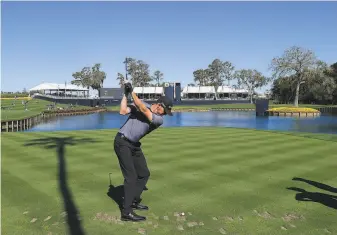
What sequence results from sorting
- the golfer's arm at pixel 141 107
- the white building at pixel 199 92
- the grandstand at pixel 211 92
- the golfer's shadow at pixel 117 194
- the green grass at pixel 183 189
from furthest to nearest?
the white building at pixel 199 92 < the grandstand at pixel 211 92 < the golfer's shadow at pixel 117 194 < the green grass at pixel 183 189 < the golfer's arm at pixel 141 107

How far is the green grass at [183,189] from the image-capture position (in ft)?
23.3

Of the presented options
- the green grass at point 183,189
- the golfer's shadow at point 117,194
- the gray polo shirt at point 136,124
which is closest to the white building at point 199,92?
the green grass at point 183,189

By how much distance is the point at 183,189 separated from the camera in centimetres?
957

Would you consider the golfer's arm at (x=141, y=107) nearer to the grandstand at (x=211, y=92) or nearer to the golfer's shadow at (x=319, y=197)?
the golfer's shadow at (x=319, y=197)

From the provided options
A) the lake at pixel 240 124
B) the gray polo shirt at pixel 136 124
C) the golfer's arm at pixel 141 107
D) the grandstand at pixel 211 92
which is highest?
the grandstand at pixel 211 92

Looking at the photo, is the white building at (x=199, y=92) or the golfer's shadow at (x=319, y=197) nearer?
the golfer's shadow at (x=319, y=197)

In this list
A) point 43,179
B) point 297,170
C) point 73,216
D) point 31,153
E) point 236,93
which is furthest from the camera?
point 236,93

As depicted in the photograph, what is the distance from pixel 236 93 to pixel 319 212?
161 m

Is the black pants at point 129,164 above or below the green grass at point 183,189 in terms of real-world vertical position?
above

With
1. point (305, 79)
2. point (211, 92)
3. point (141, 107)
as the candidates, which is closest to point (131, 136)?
point (141, 107)

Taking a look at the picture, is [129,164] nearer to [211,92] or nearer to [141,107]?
[141,107]

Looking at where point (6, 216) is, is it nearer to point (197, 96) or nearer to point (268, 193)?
point (268, 193)

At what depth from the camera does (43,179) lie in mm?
10617

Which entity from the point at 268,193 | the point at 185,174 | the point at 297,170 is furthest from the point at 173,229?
the point at 297,170
